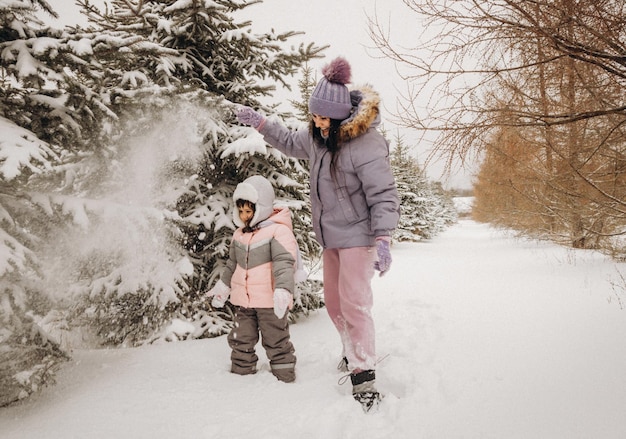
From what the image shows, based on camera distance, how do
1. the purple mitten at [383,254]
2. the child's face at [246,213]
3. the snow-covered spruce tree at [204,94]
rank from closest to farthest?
the purple mitten at [383,254] → the child's face at [246,213] → the snow-covered spruce tree at [204,94]

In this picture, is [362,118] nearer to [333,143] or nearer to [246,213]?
[333,143]

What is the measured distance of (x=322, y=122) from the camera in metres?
2.79

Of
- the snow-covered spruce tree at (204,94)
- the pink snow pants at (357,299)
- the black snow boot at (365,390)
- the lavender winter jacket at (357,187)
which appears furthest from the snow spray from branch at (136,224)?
the black snow boot at (365,390)

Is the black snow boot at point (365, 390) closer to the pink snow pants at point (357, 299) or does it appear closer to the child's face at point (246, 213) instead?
the pink snow pants at point (357, 299)

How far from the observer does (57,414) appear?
7.30 feet

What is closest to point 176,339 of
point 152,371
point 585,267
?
point 152,371

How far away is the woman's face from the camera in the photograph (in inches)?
109

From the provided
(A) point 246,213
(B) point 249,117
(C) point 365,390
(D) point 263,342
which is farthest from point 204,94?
(C) point 365,390

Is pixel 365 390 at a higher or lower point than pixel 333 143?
lower

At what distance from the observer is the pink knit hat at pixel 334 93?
2.70m

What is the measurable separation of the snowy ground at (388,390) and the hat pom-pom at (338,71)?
2376mm

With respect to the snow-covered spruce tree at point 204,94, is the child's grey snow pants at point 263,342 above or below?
below

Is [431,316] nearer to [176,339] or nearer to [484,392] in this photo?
[484,392]

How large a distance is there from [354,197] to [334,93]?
2.68 ft
